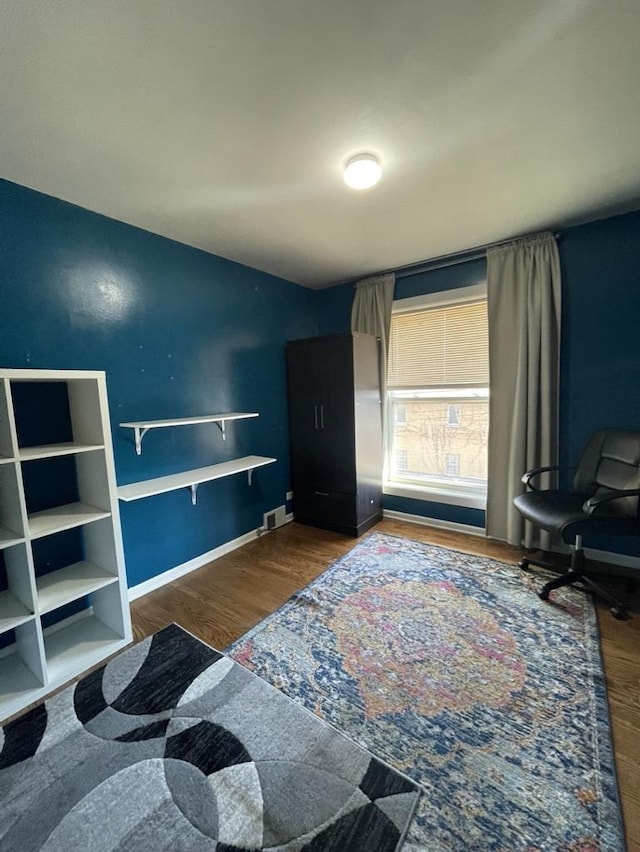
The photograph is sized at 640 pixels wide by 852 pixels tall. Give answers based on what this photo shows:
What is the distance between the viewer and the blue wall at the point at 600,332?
2332 millimetres

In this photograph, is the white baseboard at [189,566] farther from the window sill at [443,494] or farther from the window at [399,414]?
the window at [399,414]

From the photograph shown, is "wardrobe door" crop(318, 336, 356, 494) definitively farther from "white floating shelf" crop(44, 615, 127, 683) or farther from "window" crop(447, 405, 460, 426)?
"white floating shelf" crop(44, 615, 127, 683)

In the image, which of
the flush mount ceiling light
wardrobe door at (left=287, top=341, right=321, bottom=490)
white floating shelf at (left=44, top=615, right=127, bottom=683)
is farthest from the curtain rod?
white floating shelf at (left=44, top=615, right=127, bottom=683)

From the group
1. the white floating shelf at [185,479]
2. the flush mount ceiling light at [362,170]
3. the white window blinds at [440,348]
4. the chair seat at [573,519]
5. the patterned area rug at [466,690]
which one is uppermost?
the flush mount ceiling light at [362,170]

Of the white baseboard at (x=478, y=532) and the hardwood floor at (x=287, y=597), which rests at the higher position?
the white baseboard at (x=478, y=532)

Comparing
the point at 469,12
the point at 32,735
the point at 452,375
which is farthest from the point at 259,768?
the point at 452,375

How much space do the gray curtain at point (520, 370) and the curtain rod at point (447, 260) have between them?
0.06 m

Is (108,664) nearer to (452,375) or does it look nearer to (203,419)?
(203,419)

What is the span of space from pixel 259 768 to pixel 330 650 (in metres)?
0.60

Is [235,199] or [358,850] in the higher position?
[235,199]

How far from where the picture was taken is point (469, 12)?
102cm

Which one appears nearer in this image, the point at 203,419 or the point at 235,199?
the point at 235,199

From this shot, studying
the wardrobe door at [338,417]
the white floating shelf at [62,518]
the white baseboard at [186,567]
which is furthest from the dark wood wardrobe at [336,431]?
the white floating shelf at [62,518]

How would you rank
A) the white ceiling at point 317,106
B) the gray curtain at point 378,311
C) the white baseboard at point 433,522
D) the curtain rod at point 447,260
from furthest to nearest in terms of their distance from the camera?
the gray curtain at point 378,311, the white baseboard at point 433,522, the curtain rod at point 447,260, the white ceiling at point 317,106
